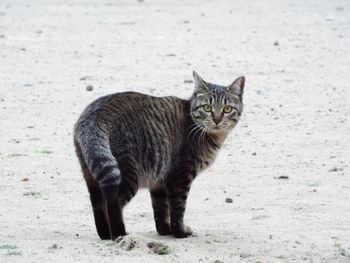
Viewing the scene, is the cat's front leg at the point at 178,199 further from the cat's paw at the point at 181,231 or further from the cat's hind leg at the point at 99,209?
the cat's hind leg at the point at 99,209

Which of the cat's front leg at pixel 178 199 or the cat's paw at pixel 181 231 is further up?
the cat's front leg at pixel 178 199

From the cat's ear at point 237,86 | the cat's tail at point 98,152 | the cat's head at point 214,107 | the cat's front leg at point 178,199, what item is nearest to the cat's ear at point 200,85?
the cat's head at point 214,107

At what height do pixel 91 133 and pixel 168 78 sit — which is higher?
pixel 91 133

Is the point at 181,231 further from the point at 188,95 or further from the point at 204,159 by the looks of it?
the point at 188,95

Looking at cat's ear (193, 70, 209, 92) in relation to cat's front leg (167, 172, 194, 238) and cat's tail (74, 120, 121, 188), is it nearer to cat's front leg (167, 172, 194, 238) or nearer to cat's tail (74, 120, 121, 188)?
cat's front leg (167, 172, 194, 238)

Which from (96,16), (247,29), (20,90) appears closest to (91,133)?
(20,90)

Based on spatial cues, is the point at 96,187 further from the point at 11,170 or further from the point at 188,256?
the point at 11,170

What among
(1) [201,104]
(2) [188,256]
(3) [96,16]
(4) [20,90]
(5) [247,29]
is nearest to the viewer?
(2) [188,256]

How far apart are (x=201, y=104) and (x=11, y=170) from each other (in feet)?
7.68

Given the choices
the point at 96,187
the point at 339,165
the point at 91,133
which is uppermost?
the point at 91,133

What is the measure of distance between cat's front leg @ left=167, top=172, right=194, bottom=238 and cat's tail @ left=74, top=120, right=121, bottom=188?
2.71ft

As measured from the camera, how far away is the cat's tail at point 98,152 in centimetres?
616

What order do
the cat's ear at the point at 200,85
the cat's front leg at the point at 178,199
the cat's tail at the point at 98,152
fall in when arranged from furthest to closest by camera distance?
the cat's ear at the point at 200,85
the cat's front leg at the point at 178,199
the cat's tail at the point at 98,152

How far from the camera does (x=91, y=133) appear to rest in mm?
6402
